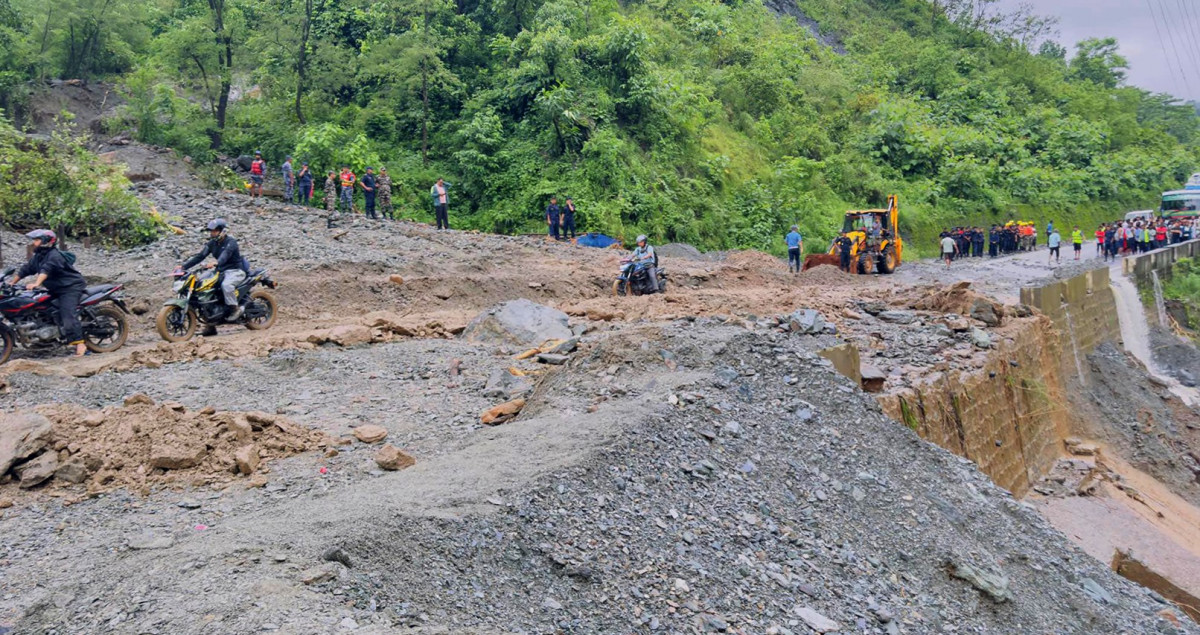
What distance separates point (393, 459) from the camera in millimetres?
6977

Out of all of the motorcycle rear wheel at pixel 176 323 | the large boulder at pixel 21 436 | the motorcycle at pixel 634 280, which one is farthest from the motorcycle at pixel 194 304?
the motorcycle at pixel 634 280

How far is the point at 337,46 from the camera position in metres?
27.9

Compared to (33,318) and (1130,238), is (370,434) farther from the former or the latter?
(1130,238)

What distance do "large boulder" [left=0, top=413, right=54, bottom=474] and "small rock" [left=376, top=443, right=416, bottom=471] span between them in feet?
7.93

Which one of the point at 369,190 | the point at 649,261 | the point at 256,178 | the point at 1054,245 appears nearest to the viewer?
the point at 649,261

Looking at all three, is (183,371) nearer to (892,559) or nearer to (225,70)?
(892,559)

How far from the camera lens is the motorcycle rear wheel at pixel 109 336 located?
11.3 metres

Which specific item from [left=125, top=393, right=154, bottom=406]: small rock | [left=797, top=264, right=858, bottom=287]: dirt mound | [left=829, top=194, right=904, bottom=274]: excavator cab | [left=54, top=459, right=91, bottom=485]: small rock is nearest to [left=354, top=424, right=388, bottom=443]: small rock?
[left=125, top=393, right=154, bottom=406]: small rock

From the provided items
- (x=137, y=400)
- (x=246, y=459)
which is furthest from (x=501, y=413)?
(x=137, y=400)

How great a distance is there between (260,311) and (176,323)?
3.97ft

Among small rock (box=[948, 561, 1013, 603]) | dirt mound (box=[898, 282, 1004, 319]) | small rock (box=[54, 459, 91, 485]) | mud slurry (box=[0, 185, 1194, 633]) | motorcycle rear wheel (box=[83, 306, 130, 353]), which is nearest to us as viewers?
mud slurry (box=[0, 185, 1194, 633])

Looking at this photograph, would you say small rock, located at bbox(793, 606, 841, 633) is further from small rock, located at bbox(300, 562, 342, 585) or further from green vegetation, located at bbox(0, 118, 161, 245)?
green vegetation, located at bbox(0, 118, 161, 245)

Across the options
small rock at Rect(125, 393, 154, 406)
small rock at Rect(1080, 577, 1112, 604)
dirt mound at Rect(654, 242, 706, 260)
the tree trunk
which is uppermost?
the tree trunk

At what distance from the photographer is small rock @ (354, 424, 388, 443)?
7.75 metres
